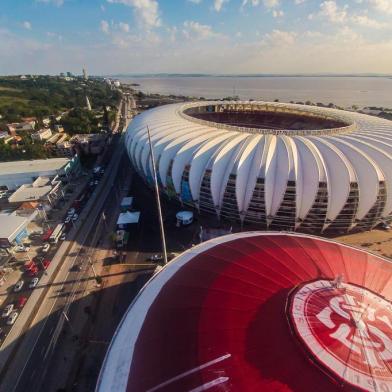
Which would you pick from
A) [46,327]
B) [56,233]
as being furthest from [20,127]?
[46,327]

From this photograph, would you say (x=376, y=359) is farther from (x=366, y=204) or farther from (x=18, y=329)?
(x=18, y=329)

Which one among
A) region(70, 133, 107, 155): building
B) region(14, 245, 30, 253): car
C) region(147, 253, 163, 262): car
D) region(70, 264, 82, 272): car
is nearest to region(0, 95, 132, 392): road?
region(70, 264, 82, 272): car

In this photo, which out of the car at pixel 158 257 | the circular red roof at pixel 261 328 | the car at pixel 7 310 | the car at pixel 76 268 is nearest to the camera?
the circular red roof at pixel 261 328

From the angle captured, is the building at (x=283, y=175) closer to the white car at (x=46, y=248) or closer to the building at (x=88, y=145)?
the white car at (x=46, y=248)

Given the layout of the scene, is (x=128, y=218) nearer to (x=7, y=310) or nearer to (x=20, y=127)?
(x=7, y=310)

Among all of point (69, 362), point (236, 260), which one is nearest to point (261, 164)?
point (236, 260)

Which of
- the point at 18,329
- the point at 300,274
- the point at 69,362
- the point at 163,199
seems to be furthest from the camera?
the point at 163,199

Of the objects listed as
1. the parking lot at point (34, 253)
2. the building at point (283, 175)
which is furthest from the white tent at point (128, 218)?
the parking lot at point (34, 253)
